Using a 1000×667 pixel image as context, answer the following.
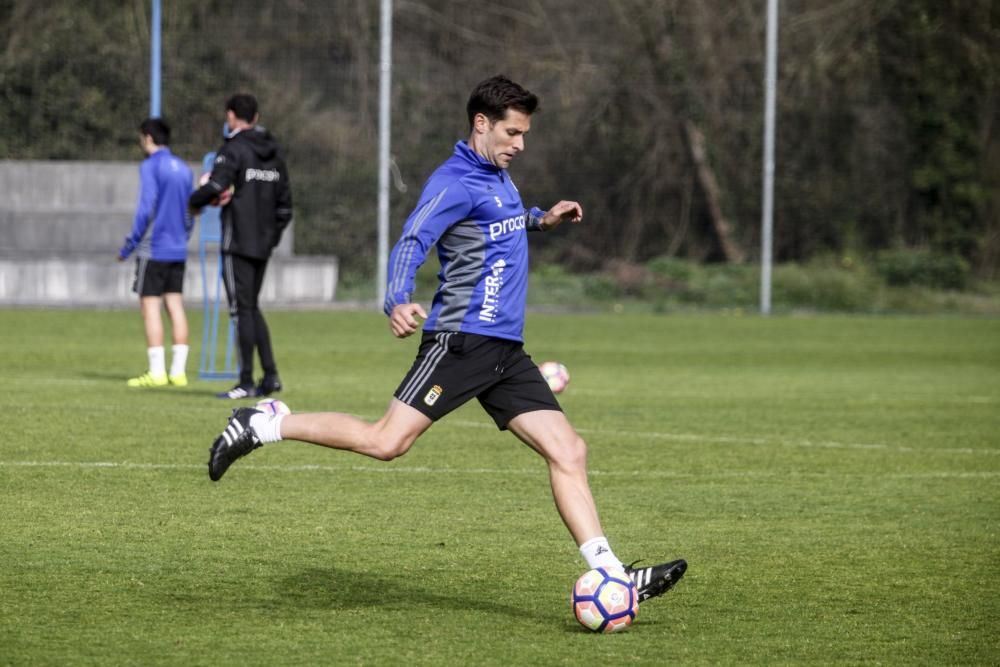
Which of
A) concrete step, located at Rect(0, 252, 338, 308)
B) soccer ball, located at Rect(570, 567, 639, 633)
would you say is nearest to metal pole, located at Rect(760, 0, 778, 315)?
concrete step, located at Rect(0, 252, 338, 308)

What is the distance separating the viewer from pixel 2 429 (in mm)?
10586

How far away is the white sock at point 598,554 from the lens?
5742mm

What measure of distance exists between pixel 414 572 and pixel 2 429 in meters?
4.88

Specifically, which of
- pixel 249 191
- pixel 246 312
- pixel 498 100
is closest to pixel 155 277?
pixel 246 312

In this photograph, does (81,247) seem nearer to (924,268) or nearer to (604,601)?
(924,268)

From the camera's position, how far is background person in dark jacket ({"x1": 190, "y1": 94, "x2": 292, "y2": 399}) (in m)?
12.9

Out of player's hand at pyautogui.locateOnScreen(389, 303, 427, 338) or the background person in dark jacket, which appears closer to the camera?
player's hand at pyautogui.locateOnScreen(389, 303, 427, 338)

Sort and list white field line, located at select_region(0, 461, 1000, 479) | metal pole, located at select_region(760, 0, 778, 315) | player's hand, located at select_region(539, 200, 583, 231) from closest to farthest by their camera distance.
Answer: player's hand, located at select_region(539, 200, 583, 231) < white field line, located at select_region(0, 461, 1000, 479) < metal pole, located at select_region(760, 0, 778, 315)

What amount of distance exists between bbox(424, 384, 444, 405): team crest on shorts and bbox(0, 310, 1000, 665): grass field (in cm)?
75

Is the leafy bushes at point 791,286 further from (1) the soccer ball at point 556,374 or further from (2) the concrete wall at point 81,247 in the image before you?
(1) the soccer ball at point 556,374

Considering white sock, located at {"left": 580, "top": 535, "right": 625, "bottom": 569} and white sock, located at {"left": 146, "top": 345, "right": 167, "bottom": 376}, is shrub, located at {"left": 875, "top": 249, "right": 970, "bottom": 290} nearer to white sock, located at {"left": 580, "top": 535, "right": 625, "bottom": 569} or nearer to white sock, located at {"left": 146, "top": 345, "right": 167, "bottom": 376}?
white sock, located at {"left": 146, "top": 345, "right": 167, "bottom": 376}

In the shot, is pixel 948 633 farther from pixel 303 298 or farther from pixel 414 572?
pixel 303 298

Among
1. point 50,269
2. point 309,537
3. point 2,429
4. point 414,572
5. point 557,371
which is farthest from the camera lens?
point 50,269

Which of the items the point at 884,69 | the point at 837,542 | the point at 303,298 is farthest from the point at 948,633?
the point at 884,69
